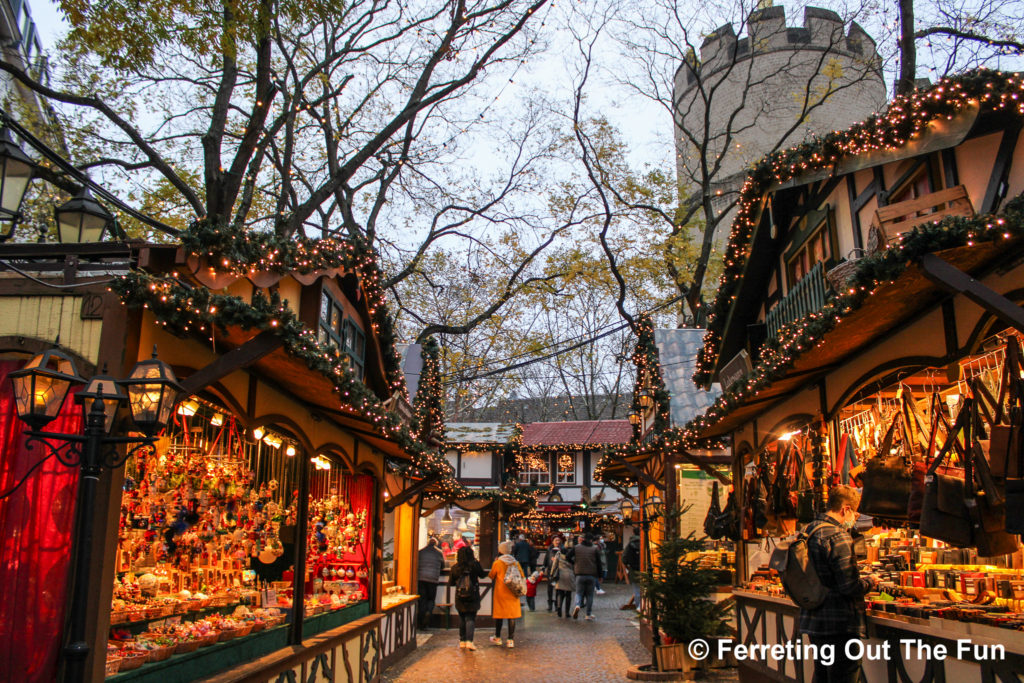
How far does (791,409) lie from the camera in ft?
31.0

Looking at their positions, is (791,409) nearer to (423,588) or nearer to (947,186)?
(947,186)

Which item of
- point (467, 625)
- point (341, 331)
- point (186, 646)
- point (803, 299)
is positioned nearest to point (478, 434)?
point (467, 625)

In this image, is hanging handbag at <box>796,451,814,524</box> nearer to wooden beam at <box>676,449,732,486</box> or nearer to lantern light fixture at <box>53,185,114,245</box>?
wooden beam at <box>676,449,732,486</box>

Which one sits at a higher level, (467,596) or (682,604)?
(682,604)

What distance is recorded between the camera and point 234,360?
553cm

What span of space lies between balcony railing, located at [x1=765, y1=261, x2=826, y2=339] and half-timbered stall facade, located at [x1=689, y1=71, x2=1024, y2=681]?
39mm

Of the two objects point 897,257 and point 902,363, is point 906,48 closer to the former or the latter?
point 902,363

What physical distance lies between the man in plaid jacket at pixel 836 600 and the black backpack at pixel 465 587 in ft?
27.8

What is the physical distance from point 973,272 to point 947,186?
2352mm

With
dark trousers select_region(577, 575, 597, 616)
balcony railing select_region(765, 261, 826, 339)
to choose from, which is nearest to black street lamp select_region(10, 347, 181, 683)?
balcony railing select_region(765, 261, 826, 339)

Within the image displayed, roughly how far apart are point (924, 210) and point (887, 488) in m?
2.51

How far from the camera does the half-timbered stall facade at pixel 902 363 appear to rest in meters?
5.20

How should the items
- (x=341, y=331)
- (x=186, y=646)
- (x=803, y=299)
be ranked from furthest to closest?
(x=341, y=331) < (x=803, y=299) < (x=186, y=646)

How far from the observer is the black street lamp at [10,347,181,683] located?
13.4 feet
